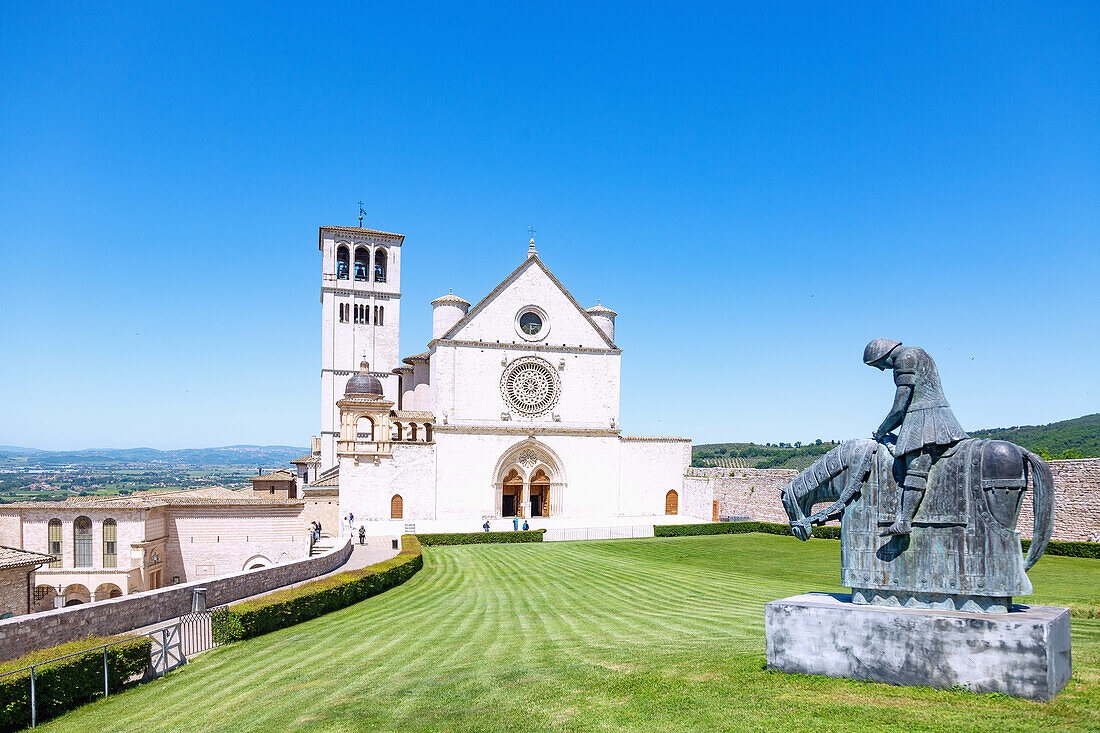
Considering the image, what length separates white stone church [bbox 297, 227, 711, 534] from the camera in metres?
43.4

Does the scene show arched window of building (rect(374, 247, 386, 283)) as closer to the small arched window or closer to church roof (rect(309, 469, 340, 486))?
church roof (rect(309, 469, 340, 486))

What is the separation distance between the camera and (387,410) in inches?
1754

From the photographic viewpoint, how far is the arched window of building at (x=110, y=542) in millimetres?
36406

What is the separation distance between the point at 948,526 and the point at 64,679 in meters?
13.6

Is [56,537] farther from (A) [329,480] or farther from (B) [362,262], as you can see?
(B) [362,262]

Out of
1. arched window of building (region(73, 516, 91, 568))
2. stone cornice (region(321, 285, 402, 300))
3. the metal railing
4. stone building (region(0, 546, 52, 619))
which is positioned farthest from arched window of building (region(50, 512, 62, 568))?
stone cornice (region(321, 285, 402, 300))

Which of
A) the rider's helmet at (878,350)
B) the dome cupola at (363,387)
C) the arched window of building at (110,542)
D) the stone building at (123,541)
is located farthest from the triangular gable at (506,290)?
the rider's helmet at (878,350)

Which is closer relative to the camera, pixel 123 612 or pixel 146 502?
pixel 123 612

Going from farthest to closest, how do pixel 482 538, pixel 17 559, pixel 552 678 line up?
pixel 482 538
pixel 17 559
pixel 552 678

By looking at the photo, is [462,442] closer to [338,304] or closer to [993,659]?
[338,304]

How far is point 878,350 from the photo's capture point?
9.04 m

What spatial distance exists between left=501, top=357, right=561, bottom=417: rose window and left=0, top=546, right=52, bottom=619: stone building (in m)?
27.1

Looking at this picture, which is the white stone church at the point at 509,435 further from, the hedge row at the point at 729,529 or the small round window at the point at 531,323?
the hedge row at the point at 729,529

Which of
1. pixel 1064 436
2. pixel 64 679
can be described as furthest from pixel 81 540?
pixel 1064 436
